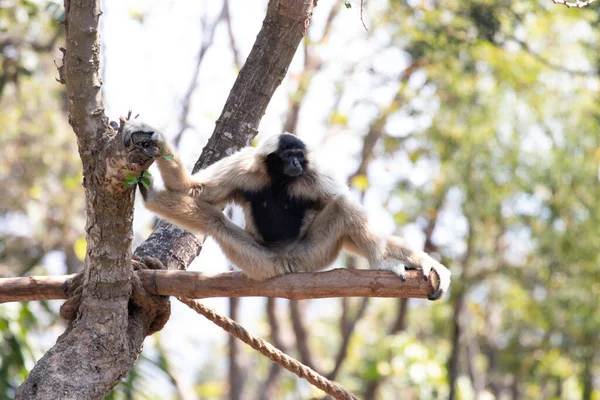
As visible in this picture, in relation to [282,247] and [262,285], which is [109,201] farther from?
[282,247]

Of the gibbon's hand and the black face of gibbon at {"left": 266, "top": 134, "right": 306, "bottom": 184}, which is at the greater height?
the black face of gibbon at {"left": 266, "top": 134, "right": 306, "bottom": 184}

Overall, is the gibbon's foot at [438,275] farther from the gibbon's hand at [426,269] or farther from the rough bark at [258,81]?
the rough bark at [258,81]

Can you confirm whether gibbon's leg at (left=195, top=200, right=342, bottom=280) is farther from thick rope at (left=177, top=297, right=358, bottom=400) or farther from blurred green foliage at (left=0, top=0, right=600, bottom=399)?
blurred green foliage at (left=0, top=0, right=600, bottom=399)

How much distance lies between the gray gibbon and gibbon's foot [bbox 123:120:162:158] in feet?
1.73

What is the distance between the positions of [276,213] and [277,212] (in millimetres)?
10

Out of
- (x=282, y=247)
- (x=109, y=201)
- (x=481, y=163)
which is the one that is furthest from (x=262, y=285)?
(x=481, y=163)

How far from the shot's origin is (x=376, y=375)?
1233cm

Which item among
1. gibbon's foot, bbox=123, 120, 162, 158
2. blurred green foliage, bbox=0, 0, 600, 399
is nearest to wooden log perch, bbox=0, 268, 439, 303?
gibbon's foot, bbox=123, 120, 162, 158

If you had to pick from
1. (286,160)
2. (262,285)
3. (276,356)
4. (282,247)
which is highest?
(286,160)

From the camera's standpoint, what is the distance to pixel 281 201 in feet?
17.2

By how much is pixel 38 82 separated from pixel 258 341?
13.1m

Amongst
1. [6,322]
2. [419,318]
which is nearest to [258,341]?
[6,322]

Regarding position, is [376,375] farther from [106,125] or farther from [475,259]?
[106,125]

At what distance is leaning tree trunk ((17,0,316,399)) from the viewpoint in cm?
357
